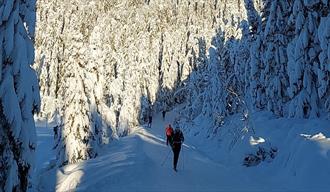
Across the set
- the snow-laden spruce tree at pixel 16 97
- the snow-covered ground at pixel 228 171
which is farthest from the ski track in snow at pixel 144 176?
the snow-laden spruce tree at pixel 16 97

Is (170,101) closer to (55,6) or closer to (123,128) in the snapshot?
(55,6)

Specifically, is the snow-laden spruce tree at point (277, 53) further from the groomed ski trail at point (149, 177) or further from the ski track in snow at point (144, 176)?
the groomed ski trail at point (149, 177)

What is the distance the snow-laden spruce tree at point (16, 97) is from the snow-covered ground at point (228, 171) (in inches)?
189

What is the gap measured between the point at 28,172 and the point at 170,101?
81.1 metres

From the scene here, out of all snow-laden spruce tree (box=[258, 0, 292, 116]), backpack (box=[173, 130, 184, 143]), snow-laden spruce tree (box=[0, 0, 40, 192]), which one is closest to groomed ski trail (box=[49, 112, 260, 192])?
backpack (box=[173, 130, 184, 143])

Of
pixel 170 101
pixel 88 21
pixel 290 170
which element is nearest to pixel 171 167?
pixel 290 170

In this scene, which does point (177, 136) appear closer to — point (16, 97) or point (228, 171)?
point (228, 171)

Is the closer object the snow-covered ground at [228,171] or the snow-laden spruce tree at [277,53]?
the snow-covered ground at [228,171]

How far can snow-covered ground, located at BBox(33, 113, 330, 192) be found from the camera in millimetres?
15195

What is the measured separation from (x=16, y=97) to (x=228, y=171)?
38.4 feet

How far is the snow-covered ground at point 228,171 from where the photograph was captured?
1520 centimetres

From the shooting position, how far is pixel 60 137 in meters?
24.6

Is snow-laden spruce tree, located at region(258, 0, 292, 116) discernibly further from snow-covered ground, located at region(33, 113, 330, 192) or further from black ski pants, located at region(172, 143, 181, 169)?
black ski pants, located at region(172, 143, 181, 169)

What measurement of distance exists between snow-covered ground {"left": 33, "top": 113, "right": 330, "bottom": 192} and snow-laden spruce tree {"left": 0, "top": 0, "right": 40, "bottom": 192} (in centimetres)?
480
